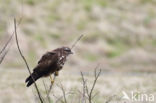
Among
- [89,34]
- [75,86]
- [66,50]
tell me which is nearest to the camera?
[66,50]

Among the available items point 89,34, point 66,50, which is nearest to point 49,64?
point 66,50

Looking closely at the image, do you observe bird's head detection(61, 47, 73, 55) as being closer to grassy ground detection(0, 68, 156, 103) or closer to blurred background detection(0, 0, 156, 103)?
grassy ground detection(0, 68, 156, 103)

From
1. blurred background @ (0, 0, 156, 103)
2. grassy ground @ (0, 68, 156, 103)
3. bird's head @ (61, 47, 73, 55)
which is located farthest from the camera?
blurred background @ (0, 0, 156, 103)

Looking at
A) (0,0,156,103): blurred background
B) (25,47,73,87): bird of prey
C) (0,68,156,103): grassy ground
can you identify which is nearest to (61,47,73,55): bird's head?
(25,47,73,87): bird of prey

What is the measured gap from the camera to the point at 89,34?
2422 centimetres

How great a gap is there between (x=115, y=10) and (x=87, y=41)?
3.76 meters

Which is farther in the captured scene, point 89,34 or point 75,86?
point 89,34

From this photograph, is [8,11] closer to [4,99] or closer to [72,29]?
[72,29]

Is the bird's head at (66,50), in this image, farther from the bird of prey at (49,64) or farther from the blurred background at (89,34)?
the blurred background at (89,34)

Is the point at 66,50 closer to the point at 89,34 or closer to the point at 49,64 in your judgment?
the point at 49,64

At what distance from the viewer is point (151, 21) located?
25.4 meters

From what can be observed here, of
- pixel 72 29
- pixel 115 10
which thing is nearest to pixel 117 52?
pixel 72 29

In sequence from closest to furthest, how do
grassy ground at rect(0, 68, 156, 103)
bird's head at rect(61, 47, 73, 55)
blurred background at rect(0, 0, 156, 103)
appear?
bird's head at rect(61, 47, 73, 55)
grassy ground at rect(0, 68, 156, 103)
blurred background at rect(0, 0, 156, 103)

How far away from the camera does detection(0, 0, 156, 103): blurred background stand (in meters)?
21.7
